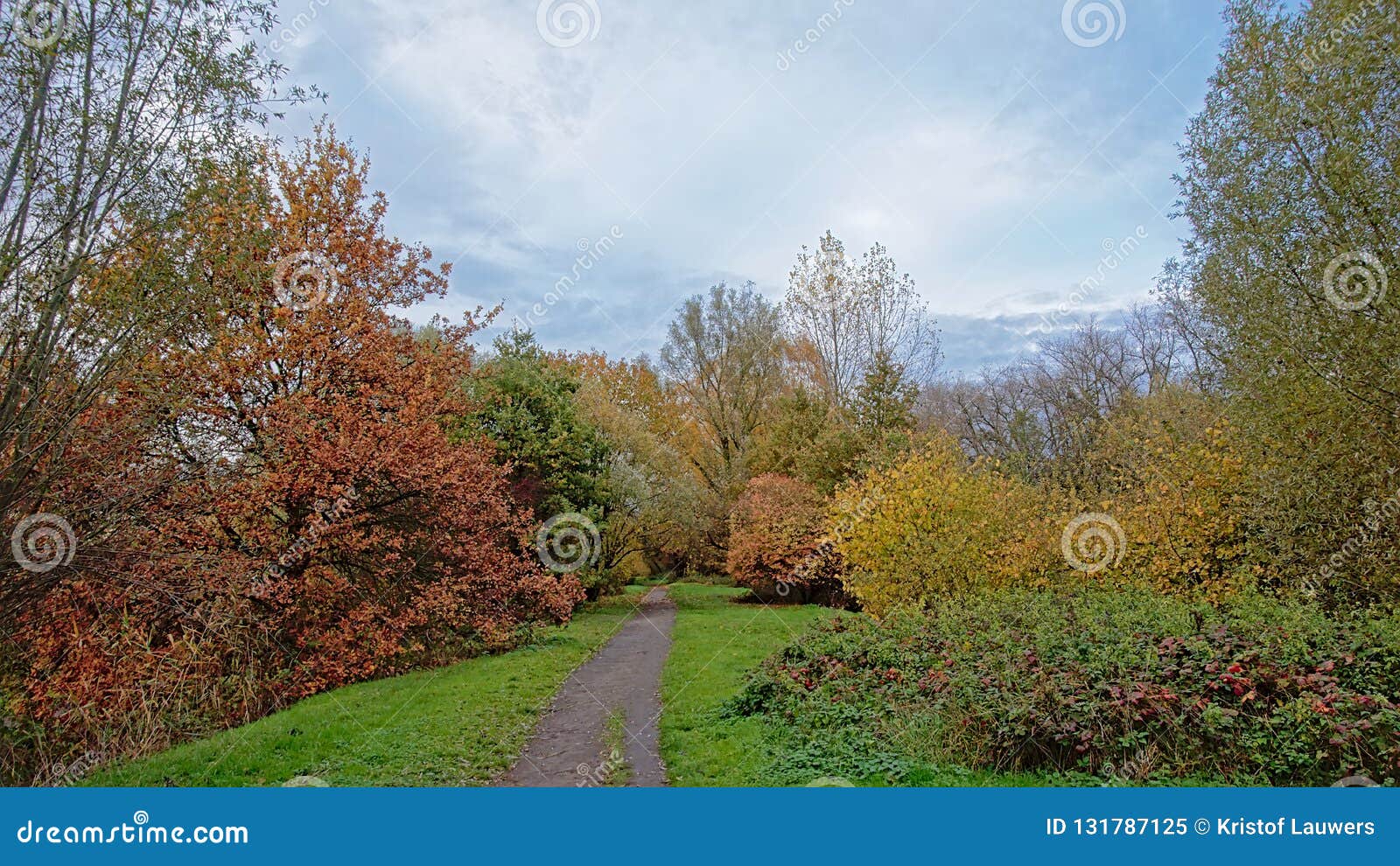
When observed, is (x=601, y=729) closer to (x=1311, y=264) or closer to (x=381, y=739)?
(x=381, y=739)

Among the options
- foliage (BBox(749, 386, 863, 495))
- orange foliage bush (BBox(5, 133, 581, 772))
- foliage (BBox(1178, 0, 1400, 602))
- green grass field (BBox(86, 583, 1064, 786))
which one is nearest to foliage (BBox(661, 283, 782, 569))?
foliage (BBox(749, 386, 863, 495))

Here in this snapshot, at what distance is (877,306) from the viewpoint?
26.2 m

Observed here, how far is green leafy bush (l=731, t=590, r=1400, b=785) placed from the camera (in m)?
4.79

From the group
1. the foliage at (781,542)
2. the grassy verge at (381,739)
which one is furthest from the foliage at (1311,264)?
the foliage at (781,542)

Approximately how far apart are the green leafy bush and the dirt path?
1376 millimetres

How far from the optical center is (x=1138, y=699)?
5156 millimetres

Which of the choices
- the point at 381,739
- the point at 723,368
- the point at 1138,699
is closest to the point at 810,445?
the point at 723,368

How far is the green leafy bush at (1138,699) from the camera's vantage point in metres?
4.79

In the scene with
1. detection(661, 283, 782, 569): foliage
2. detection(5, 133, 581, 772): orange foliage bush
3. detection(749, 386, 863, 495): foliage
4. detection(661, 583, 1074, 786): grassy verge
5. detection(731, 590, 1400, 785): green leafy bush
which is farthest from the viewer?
detection(661, 283, 782, 569): foliage

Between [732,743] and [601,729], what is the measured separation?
1.72 metres

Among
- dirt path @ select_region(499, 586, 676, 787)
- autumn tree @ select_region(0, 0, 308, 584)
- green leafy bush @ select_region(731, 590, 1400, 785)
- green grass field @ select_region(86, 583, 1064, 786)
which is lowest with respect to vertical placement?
dirt path @ select_region(499, 586, 676, 787)

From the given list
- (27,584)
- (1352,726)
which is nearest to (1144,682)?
(1352,726)

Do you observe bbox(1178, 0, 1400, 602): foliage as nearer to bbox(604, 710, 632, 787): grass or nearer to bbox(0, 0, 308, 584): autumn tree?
bbox(604, 710, 632, 787): grass

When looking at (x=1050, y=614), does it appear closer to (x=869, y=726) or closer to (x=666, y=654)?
(x=869, y=726)
